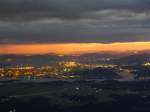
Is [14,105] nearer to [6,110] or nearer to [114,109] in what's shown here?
[6,110]

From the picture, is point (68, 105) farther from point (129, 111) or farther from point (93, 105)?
point (129, 111)

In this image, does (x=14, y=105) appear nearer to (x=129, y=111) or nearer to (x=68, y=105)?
(x=68, y=105)

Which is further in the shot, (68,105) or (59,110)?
(68,105)

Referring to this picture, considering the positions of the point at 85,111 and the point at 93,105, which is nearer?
the point at 85,111

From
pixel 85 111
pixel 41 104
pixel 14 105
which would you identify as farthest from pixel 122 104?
pixel 14 105

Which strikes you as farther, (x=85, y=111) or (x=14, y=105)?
(x=14, y=105)

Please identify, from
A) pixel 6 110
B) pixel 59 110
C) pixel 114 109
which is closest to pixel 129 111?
pixel 114 109

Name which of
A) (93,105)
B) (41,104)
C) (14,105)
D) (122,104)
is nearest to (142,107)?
(122,104)
